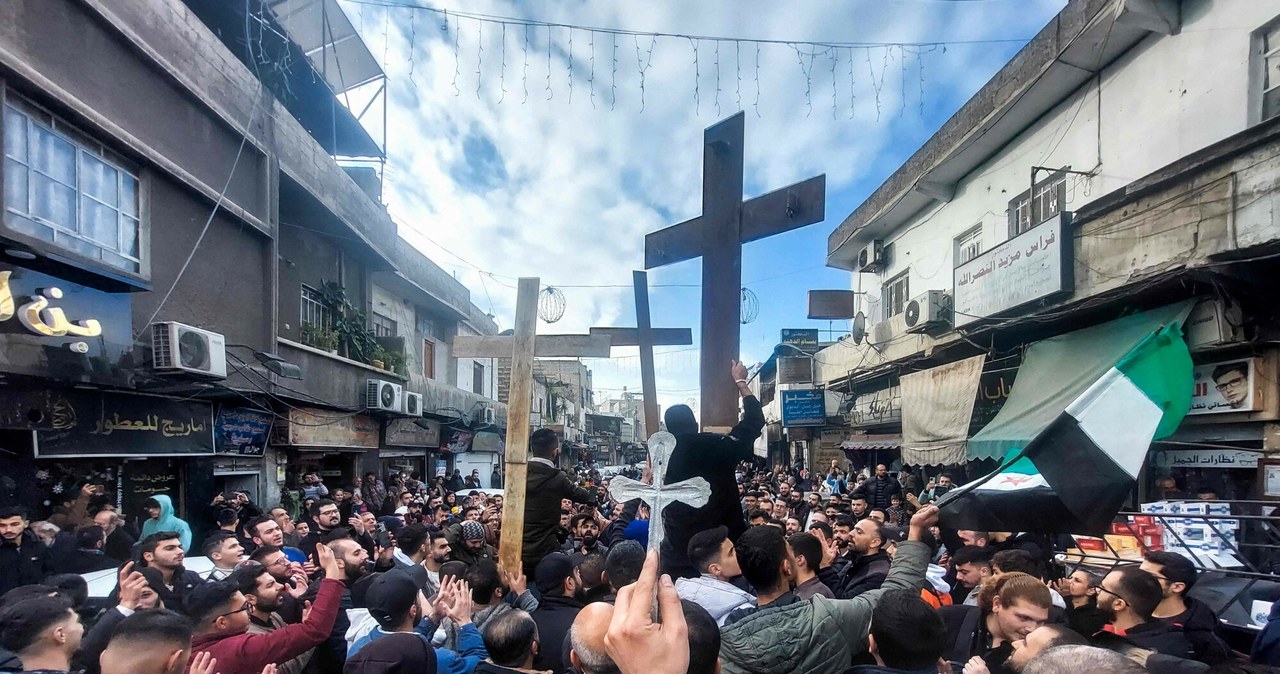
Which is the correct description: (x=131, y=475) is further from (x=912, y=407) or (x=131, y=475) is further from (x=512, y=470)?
(x=912, y=407)

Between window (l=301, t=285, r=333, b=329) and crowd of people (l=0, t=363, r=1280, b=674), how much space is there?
946cm

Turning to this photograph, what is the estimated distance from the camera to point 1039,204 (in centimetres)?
1121

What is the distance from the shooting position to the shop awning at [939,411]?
11.7m

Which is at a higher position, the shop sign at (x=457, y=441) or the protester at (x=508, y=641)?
the protester at (x=508, y=641)

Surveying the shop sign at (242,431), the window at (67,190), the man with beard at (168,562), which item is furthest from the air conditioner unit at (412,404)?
the man with beard at (168,562)

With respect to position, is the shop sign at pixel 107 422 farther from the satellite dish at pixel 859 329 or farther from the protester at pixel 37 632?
the satellite dish at pixel 859 329

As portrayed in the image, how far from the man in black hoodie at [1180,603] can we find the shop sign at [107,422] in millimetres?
9445

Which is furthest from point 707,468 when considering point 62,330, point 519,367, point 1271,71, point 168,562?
point 1271,71

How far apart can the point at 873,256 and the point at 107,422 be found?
51.8 feet

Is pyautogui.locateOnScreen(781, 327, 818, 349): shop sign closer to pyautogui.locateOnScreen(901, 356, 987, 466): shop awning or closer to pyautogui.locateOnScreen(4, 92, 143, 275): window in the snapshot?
pyautogui.locateOnScreen(901, 356, 987, 466): shop awning

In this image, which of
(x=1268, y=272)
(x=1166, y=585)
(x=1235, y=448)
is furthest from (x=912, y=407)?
(x=1166, y=585)

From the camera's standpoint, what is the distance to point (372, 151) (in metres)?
18.0

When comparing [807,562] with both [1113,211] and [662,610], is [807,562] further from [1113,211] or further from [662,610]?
[1113,211]

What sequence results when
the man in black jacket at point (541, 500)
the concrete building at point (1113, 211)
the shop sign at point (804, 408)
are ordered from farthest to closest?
the shop sign at point (804, 408) → the concrete building at point (1113, 211) → the man in black jacket at point (541, 500)
